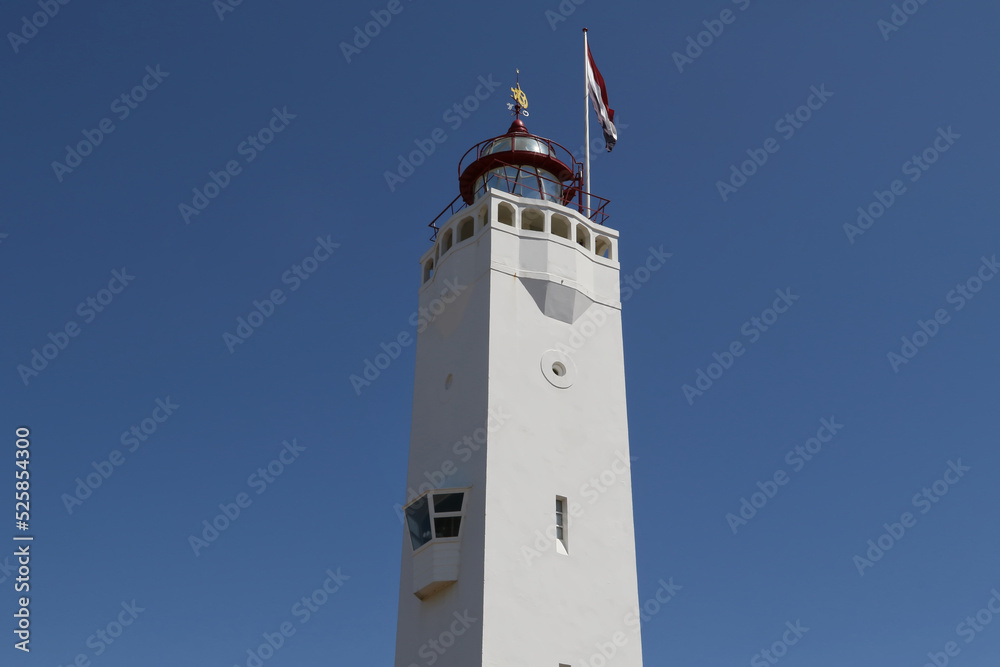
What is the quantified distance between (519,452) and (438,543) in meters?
3.40

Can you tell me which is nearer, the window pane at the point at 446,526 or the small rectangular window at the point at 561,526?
the window pane at the point at 446,526

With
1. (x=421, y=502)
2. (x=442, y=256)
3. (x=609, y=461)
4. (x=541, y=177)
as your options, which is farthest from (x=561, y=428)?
(x=541, y=177)

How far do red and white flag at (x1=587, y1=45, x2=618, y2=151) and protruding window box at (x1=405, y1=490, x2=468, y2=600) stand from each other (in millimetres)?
16142

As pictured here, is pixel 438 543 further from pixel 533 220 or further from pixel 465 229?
pixel 533 220

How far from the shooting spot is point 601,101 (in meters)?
39.7

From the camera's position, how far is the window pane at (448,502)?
96.8 feet

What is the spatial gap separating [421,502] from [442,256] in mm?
8789

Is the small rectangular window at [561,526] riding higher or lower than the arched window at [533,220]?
lower

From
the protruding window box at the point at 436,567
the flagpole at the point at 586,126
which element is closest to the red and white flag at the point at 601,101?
the flagpole at the point at 586,126

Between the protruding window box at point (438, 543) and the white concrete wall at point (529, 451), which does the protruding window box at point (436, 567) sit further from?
the white concrete wall at point (529, 451)

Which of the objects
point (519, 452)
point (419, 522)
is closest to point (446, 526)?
point (419, 522)

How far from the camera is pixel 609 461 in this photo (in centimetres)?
3153

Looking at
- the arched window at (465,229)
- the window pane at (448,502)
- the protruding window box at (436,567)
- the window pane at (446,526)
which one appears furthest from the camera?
the arched window at (465,229)

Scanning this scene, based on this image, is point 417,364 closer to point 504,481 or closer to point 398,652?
point 504,481
